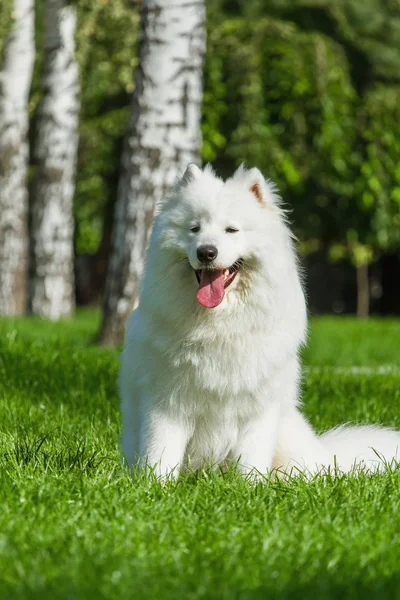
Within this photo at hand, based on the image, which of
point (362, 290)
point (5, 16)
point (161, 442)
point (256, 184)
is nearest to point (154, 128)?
point (256, 184)

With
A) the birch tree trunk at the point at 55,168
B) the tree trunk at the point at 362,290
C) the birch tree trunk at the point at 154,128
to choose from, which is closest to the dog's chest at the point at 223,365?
the birch tree trunk at the point at 154,128

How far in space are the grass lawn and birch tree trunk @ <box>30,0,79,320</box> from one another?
9.62m

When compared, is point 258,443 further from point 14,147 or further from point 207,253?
point 14,147

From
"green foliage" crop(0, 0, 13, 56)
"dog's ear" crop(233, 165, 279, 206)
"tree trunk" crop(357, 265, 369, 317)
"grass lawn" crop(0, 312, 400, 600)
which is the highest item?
"green foliage" crop(0, 0, 13, 56)

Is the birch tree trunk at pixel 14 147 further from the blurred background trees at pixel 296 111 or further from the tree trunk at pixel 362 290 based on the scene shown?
the tree trunk at pixel 362 290

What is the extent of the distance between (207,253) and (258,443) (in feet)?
2.86

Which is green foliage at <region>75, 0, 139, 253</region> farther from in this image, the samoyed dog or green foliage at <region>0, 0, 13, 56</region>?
the samoyed dog

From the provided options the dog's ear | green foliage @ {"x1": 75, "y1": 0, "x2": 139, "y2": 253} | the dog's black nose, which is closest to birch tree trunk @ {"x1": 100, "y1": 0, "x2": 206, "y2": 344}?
the dog's ear

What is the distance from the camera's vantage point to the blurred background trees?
17422 millimetres

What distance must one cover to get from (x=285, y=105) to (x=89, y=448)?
13891 millimetres

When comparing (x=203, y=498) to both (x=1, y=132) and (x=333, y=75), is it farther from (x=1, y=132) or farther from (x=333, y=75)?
(x=333, y=75)

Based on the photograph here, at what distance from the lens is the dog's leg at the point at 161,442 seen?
4.07 meters

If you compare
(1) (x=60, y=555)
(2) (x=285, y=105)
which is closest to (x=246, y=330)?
(1) (x=60, y=555)

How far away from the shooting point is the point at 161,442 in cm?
407
